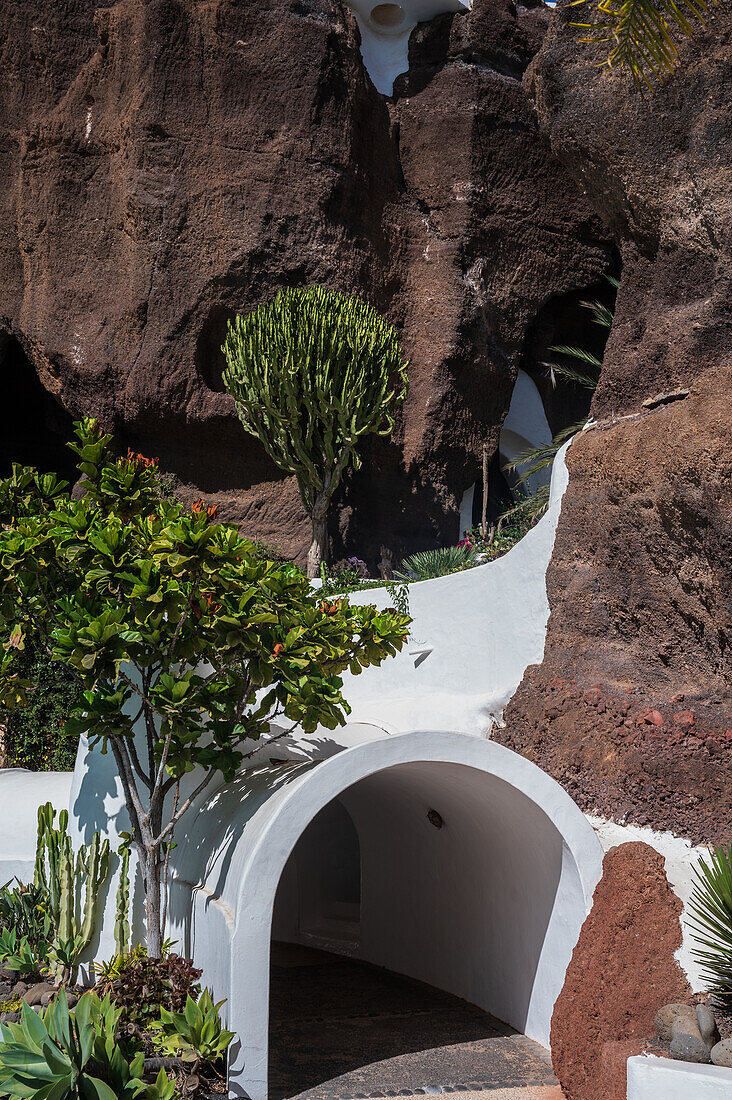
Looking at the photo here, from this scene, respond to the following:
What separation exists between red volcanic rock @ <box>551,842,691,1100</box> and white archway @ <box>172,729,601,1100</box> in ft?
1.07

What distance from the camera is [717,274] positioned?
1021 centimetres

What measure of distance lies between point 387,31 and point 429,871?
1941 centimetres

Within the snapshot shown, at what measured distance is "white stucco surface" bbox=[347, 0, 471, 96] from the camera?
21500 mm

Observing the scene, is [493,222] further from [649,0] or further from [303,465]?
[649,0]

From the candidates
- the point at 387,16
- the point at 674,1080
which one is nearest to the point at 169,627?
the point at 674,1080

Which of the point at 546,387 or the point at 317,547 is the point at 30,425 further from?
the point at 546,387

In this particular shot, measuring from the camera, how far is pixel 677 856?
7.97 meters

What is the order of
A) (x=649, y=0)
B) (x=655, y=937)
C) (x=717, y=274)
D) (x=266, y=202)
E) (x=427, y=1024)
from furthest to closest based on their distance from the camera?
(x=266, y=202), (x=717, y=274), (x=427, y=1024), (x=655, y=937), (x=649, y=0)

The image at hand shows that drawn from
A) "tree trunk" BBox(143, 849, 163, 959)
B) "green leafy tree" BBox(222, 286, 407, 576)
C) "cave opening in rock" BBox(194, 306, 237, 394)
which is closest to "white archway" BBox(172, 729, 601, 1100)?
"tree trunk" BBox(143, 849, 163, 959)

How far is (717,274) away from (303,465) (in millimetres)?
8159

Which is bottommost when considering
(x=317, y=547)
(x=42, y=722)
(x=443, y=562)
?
(x=42, y=722)

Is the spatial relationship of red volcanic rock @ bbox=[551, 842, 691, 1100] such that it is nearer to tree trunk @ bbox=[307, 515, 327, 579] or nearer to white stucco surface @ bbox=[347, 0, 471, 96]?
tree trunk @ bbox=[307, 515, 327, 579]

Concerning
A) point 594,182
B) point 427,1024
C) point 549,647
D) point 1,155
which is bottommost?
point 427,1024

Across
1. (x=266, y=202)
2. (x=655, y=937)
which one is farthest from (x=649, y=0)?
(x=266, y=202)
